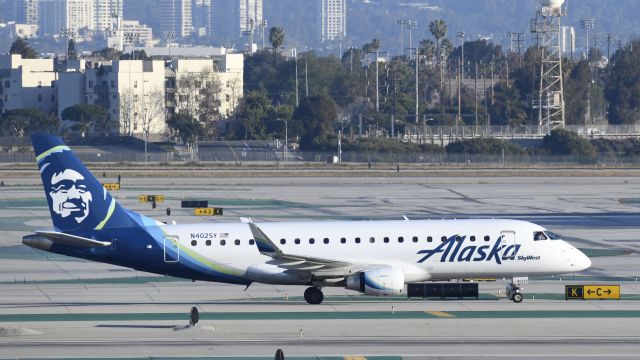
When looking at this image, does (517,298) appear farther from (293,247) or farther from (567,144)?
(567,144)

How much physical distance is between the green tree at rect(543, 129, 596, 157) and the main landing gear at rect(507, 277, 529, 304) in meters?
119

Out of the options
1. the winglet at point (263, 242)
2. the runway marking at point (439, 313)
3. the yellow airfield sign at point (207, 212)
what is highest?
the winglet at point (263, 242)

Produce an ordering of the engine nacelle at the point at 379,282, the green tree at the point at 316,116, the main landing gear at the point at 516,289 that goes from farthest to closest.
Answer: the green tree at the point at 316,116, the main landing gear at the point at 516,289, the engine nacelle at the point at 379,282

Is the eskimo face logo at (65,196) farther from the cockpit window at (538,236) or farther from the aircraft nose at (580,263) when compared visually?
the aircraft nose at (580,263)

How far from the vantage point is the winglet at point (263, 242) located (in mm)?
44562

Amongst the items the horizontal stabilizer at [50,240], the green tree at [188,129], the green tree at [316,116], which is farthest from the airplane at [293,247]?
the green tree at [188,129]

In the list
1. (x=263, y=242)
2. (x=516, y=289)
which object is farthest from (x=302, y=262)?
(x=516, y=289)

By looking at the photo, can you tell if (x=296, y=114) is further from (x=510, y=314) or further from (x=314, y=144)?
(x=510, y=314)

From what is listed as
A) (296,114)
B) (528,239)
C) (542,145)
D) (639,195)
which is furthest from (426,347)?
(296,114)

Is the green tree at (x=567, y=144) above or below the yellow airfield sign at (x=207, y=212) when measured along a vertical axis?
above

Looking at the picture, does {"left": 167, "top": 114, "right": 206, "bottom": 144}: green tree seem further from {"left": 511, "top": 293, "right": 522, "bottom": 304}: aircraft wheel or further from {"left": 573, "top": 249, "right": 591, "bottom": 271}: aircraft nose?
{"left": 573, "top": 249, "right": 591, "bottom": 271}: aircraft nose

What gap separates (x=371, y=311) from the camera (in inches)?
1756

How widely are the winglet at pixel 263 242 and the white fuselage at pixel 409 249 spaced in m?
1.15

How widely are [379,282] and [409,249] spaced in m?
1.86
